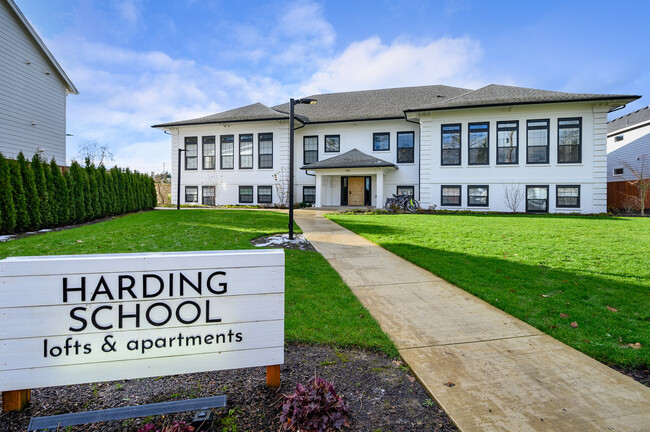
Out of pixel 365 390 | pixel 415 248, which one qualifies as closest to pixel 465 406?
pixel 365 390

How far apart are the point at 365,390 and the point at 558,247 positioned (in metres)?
7.01

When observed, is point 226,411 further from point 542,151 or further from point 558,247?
point 542,151

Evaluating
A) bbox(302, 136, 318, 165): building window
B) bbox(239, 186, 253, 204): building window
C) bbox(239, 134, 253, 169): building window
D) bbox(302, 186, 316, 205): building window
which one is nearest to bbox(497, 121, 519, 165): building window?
bbox(302, 136, 318, 165): building window

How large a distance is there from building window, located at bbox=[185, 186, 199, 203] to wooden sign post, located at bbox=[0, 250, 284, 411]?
79.2 ft

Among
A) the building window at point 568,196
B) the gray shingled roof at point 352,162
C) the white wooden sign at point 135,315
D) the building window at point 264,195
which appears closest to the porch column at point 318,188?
the gray shingled roof at point 352,162

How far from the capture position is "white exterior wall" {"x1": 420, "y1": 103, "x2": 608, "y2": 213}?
1748 cm

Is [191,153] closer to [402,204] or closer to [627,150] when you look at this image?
[402,204]

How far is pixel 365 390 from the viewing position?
7.58 ft

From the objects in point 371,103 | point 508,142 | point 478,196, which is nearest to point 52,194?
point 371,103

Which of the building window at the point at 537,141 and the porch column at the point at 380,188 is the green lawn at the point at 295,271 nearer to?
the porch column at the point at 380,188

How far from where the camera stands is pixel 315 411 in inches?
75.0

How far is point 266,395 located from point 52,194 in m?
11.3

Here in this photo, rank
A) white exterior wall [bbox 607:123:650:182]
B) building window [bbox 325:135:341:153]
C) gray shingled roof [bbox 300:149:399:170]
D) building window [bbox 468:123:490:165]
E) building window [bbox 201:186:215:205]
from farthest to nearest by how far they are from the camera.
Answer: building window [bbox 201:186:215:205]
building window [bbox 325:135:341:153]
white exterior wall [bbox 607:123:650:182]
gray shingled roof [bbox 300:149:399:170]
building window [bbox 468:123:490:165]

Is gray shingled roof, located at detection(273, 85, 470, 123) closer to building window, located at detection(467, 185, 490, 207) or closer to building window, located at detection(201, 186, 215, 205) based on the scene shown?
building window, located at detection(467, 185, 490, 207)
